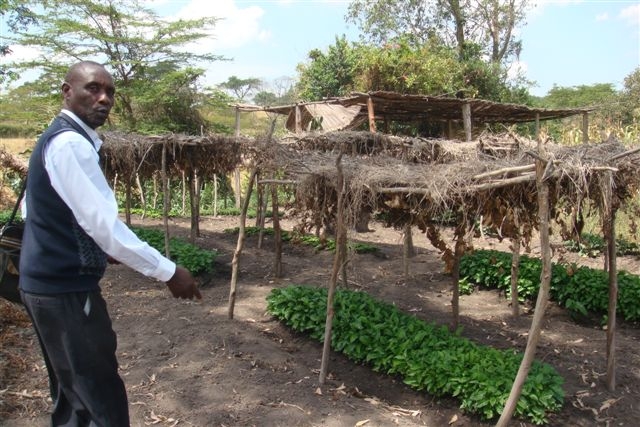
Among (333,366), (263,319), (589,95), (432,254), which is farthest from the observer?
(589,95)

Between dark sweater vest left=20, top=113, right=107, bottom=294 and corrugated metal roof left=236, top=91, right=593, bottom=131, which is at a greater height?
corrugated metal roof left=236, top=91, right=593, bottom=131

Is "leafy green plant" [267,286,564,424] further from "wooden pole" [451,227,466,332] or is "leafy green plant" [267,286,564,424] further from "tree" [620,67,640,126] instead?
"tree" [620,67,640,126]

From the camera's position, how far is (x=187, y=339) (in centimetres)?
623

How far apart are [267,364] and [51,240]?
3.58m

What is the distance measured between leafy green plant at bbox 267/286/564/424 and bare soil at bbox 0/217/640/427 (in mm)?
159

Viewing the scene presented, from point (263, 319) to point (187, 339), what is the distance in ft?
4.07

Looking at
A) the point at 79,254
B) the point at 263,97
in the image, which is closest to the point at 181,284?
the point at 79,254

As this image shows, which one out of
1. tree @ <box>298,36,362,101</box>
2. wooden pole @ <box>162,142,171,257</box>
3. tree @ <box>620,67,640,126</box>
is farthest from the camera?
tree @ <box>620,67,640,126</box>

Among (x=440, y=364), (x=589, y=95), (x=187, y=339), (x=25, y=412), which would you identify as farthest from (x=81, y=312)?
(x=589, y=95)

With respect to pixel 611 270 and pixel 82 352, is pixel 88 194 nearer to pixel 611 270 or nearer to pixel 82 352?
pixel 82 352

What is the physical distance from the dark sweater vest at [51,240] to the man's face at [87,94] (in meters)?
0.10

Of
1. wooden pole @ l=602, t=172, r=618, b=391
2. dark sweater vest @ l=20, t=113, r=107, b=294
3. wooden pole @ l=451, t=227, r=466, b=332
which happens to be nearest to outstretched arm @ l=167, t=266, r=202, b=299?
dark sweater vest @ l=20, t=113, r=107, b=294

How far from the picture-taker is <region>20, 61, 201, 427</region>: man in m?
2.31

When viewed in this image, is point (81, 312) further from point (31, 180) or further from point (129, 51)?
point (129, 51)
